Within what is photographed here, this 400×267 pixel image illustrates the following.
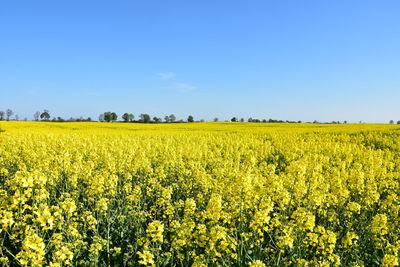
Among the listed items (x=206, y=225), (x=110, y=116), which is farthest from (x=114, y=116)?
(x=206, y=225)

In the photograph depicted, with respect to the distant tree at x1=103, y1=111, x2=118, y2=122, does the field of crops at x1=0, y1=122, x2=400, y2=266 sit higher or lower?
lower

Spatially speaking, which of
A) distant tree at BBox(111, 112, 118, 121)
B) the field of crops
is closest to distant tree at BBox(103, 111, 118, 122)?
distant tree at BBox(111, 112, 118, 121)

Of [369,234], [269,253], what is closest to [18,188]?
[269,253]

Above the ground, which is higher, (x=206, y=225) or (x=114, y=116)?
(x=114, y=116)

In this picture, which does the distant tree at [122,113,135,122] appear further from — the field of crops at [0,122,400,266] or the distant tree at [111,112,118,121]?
the field of crops at [0,122,400,266]

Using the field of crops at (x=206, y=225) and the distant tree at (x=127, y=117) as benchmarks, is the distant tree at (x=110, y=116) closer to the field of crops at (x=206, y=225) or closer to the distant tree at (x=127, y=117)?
the distant tree at (x=127, y=117)

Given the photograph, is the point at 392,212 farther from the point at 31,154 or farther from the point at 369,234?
the point at 31,154

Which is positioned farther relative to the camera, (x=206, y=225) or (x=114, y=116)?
(x=114, y=116)

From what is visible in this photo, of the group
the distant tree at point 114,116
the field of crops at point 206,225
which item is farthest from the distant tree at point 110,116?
the field of crops at point 206,225

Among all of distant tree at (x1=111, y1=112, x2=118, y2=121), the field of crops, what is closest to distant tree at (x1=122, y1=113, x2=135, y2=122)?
distant tree at (x1=111, y1=112, x2=118, y2=121)

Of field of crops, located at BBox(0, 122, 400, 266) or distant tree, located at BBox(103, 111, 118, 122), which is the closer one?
field of crops, located at BBox(0, 122, 400, 266)

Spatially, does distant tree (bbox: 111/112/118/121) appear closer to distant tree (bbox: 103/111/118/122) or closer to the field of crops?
distant tree (bbox: 103/111/118/122)

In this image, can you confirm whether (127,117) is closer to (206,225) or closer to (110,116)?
(110,116)

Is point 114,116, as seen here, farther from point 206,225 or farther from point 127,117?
point 206,225
